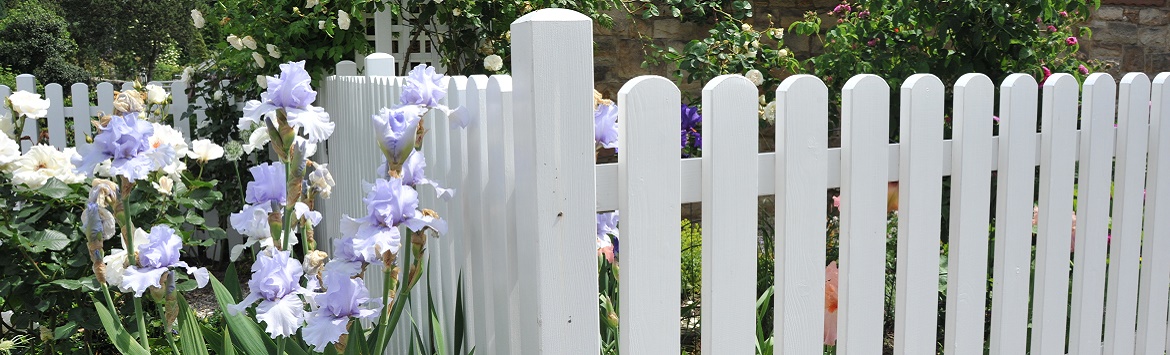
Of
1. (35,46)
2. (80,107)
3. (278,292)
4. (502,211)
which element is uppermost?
(35,46)

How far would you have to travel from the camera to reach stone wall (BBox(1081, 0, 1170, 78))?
5.93 metres

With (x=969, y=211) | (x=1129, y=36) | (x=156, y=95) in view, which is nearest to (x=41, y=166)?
(x=156, y=95)

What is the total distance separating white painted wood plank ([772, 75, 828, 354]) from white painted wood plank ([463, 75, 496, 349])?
1.29 feet

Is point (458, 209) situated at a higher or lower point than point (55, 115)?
lower

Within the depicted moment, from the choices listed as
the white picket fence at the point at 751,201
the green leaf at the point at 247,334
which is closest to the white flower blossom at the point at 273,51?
the white picket fence at the point at 751,201

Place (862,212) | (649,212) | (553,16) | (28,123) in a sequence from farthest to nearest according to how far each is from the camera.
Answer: (28,123), (862,212), (649,212), (553,16)

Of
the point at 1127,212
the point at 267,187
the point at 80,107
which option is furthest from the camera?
the point at 80,107

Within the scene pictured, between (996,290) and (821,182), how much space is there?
0.62 meters

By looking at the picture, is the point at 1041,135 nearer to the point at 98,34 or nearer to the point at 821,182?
the point at 821,182

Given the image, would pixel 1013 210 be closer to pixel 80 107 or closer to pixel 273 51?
pixel 273 51

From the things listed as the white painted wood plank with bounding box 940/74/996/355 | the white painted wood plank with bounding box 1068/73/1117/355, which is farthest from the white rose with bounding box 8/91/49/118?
the white painted wood plank with bounding box 1068/73/1117/355

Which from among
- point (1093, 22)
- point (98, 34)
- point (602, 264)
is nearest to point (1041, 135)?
point (602, 264)

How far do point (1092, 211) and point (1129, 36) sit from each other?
4.66m

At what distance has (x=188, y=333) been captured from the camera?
1564 mm
